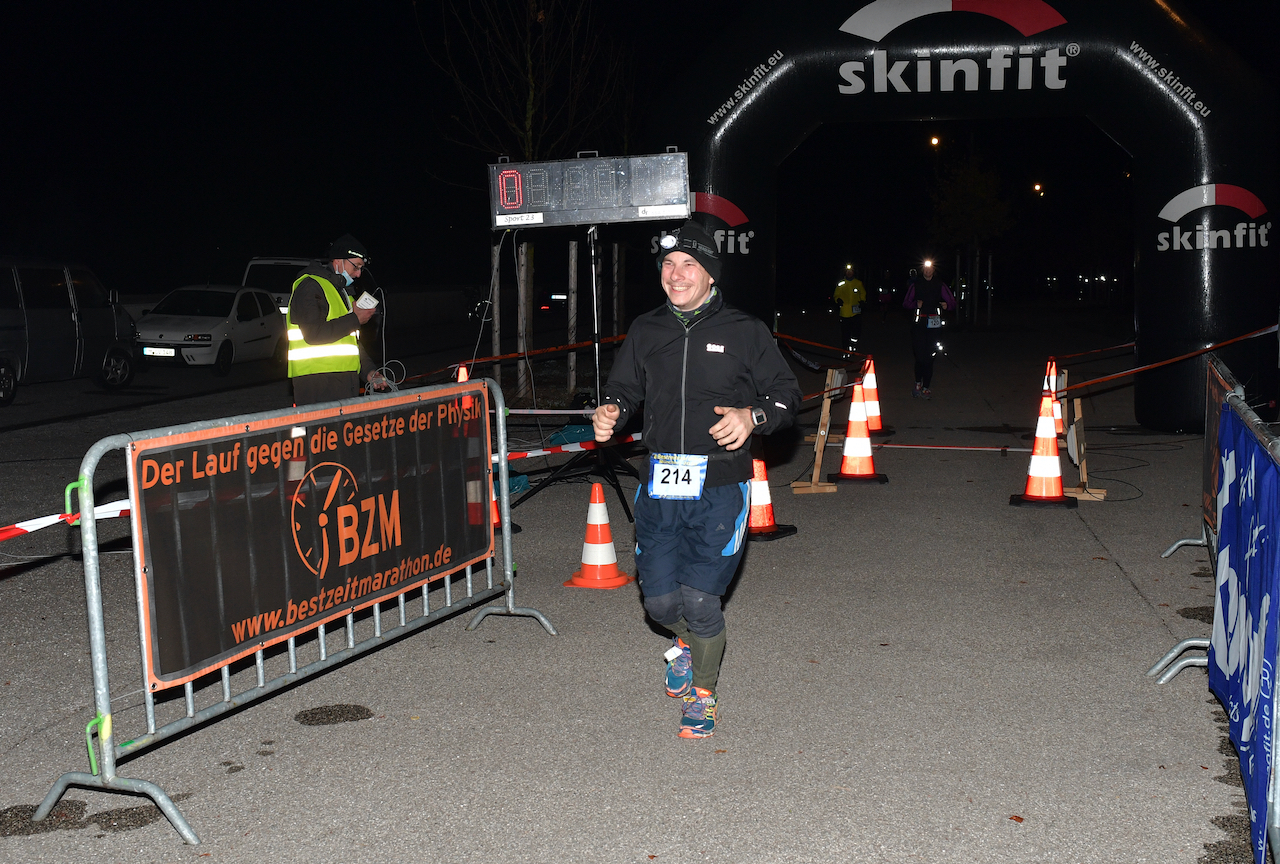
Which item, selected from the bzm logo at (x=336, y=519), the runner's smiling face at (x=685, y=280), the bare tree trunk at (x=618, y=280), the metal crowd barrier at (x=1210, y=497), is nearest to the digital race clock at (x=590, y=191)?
the metal crowd barrier at (x=1210, y=497)

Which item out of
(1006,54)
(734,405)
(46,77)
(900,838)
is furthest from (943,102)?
(46,77)

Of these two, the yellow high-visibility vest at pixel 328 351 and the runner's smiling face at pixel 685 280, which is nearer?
the runner's smiling face at pixel 685 280

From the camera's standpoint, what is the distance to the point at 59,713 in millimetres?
5125

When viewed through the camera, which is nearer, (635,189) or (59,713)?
(59,713)

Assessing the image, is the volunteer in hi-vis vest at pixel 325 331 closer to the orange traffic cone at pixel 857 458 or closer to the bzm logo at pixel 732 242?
the orange traffic cone at pixel 857 458

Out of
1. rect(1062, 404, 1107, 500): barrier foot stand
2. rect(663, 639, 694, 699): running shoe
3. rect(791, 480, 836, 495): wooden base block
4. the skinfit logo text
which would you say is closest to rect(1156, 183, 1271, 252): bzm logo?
the skinfit logo text

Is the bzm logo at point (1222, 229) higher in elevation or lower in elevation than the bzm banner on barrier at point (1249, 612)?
higher

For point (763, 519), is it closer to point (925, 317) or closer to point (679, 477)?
point (679, 477)

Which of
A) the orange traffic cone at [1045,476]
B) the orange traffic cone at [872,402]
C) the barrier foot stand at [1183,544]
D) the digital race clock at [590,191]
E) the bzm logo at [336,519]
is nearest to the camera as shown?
the bzm logo at [336,519]

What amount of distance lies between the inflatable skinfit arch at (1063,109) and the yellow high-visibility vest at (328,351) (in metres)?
5.57

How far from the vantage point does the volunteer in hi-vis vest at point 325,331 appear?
809 centimetres

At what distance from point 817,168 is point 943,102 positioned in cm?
6959

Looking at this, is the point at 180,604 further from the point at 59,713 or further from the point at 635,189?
the point at 635,189

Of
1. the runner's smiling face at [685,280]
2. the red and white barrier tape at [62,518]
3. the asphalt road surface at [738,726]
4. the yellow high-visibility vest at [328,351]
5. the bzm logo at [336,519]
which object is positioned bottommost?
the asphalt road surface at [738,726]
